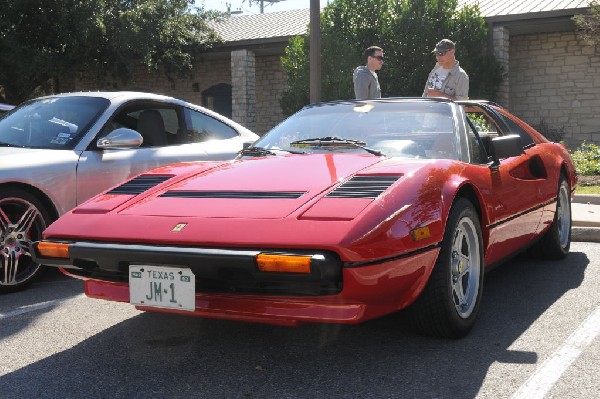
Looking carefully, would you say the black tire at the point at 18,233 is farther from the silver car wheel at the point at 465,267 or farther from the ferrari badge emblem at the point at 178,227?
the silver car wheel at the point at 465,267

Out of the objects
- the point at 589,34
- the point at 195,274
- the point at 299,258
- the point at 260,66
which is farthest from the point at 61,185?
the point at 260,66

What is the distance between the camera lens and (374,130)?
414 centimetres

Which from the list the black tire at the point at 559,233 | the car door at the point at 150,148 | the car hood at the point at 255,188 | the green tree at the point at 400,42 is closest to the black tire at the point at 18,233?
the car door at the point at 150,148

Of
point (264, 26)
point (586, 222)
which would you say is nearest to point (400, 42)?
point (264, 26)

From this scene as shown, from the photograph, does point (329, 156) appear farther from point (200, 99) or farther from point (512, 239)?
point (200, 99)

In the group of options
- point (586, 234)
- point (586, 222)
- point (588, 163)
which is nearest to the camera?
point (586, 234)

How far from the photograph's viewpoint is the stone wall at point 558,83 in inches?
659

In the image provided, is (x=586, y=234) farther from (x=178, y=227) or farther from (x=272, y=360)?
(x=178, y=227)

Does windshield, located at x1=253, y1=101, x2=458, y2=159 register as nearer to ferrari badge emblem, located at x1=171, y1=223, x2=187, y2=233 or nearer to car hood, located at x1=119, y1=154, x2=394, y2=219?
car hood, located at x1=119, y1=154, x2=394, y2=219

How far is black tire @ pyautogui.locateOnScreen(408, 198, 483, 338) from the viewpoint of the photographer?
3.27 meters

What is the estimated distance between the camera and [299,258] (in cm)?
274

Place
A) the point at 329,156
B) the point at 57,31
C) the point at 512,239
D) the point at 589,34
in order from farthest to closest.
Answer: the point at 57,31 → the point at 589,34 → the point at 512,239 → the point at 329,156

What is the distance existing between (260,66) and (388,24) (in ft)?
20.4

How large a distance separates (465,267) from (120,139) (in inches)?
105
